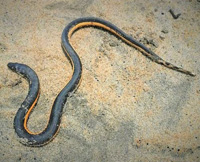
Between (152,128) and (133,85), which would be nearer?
(152,128)

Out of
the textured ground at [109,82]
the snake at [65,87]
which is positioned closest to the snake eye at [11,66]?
the snake at [65,87]

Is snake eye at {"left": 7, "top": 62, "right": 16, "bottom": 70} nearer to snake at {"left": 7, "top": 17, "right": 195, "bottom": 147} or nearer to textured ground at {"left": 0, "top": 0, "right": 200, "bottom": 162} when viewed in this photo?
snake at {"left": 7, "top": 17, "right": 195, "bottom": 147}

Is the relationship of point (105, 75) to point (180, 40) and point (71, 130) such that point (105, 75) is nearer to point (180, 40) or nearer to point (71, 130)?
point (71, 130)

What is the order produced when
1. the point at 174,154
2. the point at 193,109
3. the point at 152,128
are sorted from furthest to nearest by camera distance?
the point at 193,109
the point at 152,128
the point at 174,154

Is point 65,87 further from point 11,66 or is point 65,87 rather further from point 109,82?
point 11,66

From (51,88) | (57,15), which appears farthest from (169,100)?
(57,15)

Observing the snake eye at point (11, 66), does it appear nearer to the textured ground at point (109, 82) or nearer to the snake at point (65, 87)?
the snake at point (65, 87)
